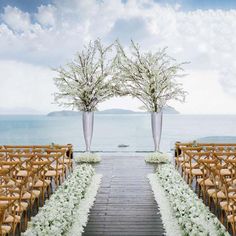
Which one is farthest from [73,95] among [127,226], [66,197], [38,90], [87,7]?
[38,90]

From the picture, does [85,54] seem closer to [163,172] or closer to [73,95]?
[73,95]

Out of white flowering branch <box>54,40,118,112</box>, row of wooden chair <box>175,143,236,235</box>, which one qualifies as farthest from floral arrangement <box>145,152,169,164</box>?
white flowering branch <box>54,40,118,112</box>

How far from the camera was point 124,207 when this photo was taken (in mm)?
7445

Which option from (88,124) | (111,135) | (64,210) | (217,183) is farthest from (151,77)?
(111,135)

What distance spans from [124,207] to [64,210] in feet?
4.47

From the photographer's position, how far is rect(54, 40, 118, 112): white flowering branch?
13.2 meters

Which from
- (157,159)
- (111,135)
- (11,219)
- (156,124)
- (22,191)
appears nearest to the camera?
(11,219)

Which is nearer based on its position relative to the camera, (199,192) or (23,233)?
(23,233)

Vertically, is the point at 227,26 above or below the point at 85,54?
above

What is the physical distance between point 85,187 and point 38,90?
67.5 m

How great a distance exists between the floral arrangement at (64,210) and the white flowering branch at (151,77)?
4596 mm

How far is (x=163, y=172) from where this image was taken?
9680 millimetres

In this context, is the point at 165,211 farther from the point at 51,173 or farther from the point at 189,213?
the point at 51,173

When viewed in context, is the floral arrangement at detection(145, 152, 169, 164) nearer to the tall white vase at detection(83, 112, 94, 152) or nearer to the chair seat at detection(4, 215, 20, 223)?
the tall white vase at detection(83, 112, 94, 152)
